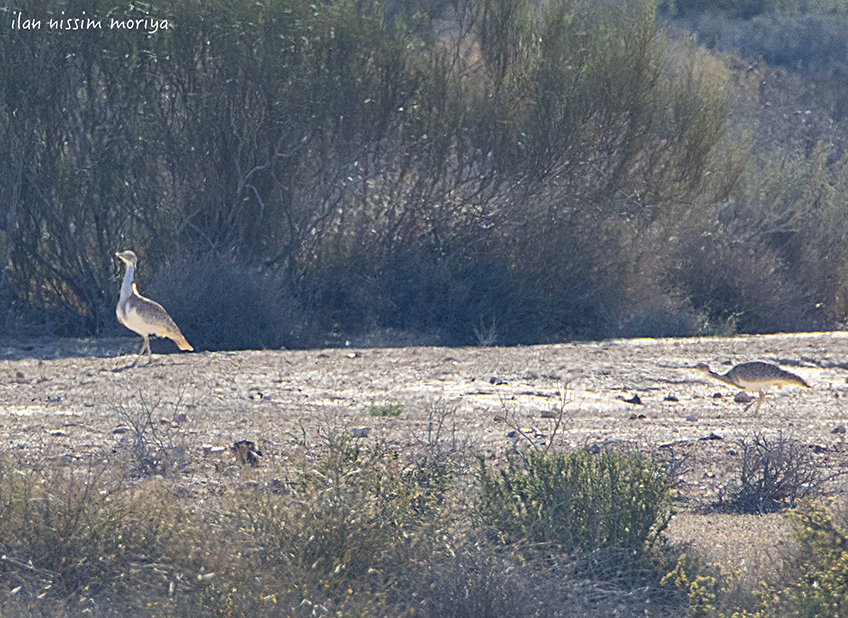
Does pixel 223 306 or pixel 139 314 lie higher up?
pixel 139 314

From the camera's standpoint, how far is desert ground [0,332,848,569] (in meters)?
6.78

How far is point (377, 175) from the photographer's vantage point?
16031mm

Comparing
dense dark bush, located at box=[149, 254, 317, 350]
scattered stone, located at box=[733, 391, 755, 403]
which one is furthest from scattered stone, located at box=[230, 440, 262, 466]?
dense dark bush, located at box=[149, 254, 317, 350]

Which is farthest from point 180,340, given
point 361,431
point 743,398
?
point 743,398

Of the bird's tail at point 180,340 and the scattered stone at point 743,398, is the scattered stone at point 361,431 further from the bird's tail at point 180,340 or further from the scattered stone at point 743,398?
the bird's tail at point 180,340

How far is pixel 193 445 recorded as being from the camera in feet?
22.9

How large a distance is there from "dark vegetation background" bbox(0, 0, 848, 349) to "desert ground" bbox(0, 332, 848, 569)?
2.04 metres

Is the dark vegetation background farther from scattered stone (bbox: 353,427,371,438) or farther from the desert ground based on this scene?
scattered stone (bbox: 353,427,371,438)

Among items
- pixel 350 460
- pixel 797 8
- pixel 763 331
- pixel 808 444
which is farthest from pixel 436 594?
pixel 797 8

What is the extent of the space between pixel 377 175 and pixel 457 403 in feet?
24.7

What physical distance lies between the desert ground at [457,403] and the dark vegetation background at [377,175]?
2041 millimetres

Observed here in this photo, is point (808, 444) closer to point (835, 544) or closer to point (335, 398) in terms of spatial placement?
point (835, 544)

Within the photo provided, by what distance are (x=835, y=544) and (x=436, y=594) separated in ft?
6.15

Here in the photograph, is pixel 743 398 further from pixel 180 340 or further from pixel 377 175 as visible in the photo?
pixel 377 175
